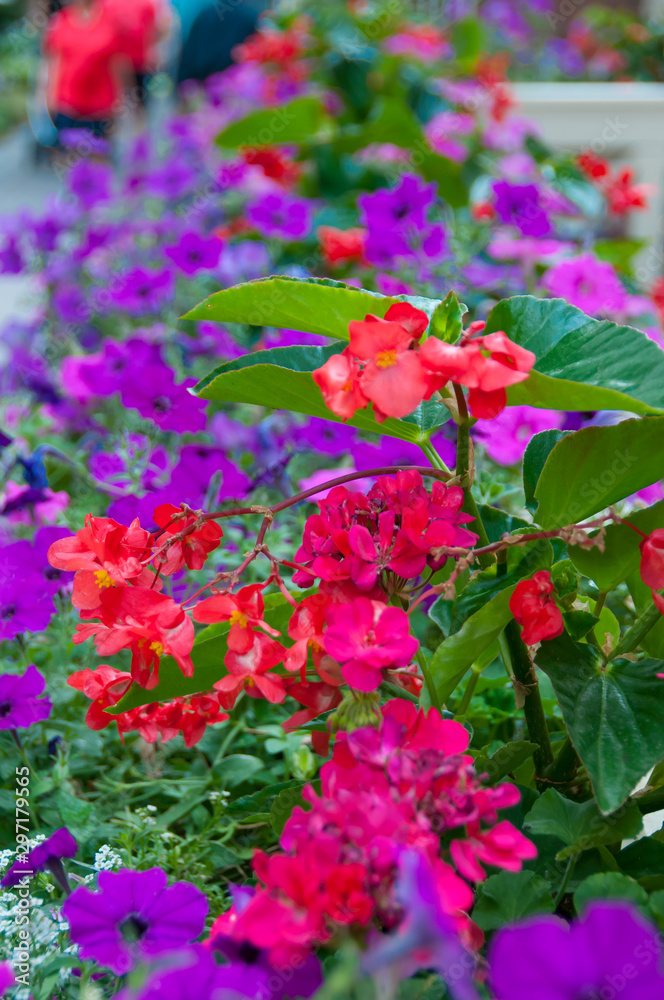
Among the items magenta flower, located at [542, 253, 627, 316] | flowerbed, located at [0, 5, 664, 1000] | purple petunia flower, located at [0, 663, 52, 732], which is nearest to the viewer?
flowerbed, located at [0, 5, 664, 1000]

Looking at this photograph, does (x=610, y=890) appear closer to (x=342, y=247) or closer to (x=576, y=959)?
(x=576, y=959)

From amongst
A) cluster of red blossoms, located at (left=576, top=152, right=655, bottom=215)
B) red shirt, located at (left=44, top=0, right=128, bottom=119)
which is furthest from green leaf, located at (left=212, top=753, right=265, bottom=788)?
red shirt, located at (left=44, top=0, right=128, bottom=119)

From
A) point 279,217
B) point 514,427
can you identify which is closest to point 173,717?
point 514,427

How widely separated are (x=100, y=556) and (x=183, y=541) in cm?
6

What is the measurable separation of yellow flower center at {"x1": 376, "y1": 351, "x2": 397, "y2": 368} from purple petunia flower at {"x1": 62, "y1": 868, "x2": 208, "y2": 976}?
0.33 meters

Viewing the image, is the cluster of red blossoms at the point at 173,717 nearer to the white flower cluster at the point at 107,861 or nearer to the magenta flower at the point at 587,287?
the white flower cluster at the point at 107,861

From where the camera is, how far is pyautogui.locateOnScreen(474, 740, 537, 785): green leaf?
1.96 ft

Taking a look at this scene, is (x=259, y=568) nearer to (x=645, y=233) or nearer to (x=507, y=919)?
(x=507, y=919)

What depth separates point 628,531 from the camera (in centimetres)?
62

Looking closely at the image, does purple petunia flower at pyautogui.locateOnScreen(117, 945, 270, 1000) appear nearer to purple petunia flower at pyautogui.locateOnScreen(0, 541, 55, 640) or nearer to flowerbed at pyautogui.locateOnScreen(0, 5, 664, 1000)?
flowerbed at pyautogui.locateOnScreen(0, 5, 664, 1000)

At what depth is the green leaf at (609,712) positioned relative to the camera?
1.74 ft

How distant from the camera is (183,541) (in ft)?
2.00

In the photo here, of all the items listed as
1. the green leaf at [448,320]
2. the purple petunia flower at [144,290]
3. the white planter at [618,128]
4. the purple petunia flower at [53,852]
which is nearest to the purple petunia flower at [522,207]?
the purple petunia flower at [144,290]

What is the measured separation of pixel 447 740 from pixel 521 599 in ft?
0.35
